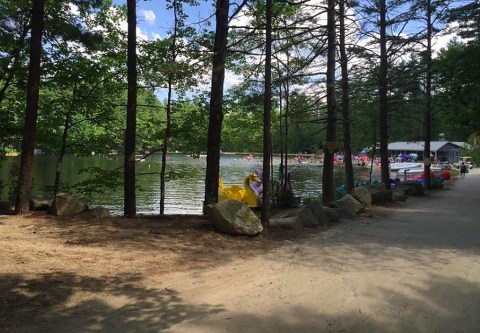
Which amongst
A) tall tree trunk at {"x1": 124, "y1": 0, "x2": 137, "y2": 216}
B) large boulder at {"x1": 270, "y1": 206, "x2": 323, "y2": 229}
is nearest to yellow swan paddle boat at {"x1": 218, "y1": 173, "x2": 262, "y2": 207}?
tall tree trunk at {"x1": 124, "y1": 0, "x2": 137, "y2": 216}

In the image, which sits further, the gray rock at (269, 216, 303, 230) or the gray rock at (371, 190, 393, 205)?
the gray rock at (371, 190, 393, 205)

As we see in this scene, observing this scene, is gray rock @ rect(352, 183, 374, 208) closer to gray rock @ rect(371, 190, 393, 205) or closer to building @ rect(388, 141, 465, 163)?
gray rock @ rect(371, 190, 393, 205)

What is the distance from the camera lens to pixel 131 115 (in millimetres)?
10016

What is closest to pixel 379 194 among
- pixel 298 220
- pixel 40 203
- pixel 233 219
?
pixel 298 220

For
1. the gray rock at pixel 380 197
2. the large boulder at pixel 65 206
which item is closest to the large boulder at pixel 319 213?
the gray rock at pixel 380 197

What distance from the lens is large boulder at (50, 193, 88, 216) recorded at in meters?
8.48

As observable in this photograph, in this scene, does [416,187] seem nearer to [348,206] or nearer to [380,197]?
[380,197]

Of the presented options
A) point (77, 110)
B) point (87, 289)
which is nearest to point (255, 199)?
point (77, 110)

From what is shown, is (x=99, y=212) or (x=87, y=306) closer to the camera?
(x=87, y=306)

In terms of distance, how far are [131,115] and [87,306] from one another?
669 cm

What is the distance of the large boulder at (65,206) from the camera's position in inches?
334

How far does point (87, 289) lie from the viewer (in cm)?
436

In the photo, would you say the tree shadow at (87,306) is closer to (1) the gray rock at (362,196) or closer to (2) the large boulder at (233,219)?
(2) the large boulder at (233,219)

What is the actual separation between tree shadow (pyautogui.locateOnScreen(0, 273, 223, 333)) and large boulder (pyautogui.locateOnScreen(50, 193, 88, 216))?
163 inches
